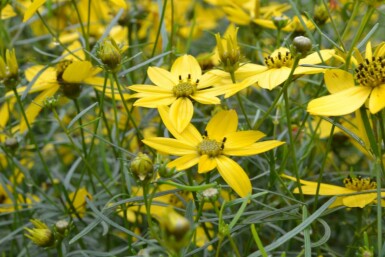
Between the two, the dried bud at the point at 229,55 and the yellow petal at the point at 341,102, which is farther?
the dried bud at the point at 229,55

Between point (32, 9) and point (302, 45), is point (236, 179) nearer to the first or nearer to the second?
point (302, 45)

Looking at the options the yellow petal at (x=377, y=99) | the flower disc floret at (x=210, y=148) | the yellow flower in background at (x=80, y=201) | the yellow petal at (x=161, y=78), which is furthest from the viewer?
the yellow flower in background at (x=80, y=201)

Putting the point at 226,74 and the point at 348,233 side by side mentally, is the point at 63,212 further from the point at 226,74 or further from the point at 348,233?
the point at 348,233

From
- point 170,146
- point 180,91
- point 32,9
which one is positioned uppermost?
point 32,9

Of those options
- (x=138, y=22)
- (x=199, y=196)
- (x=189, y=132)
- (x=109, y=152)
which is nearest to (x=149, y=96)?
(x=189, y=132)

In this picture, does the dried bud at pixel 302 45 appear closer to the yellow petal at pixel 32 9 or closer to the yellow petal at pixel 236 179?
the yellow petal at pixel 236 179

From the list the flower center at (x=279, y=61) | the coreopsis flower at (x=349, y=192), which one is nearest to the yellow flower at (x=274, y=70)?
the flower center at (x=279, y=61)

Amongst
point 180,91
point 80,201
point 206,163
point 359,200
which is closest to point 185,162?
point 206,163
